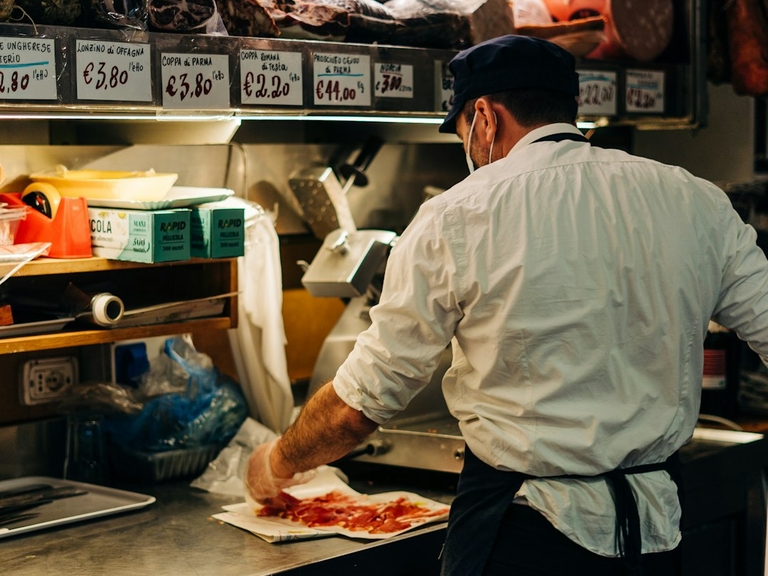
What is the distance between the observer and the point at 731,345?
2777 mm

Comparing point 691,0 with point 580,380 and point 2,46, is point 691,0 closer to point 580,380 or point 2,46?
point 580,380

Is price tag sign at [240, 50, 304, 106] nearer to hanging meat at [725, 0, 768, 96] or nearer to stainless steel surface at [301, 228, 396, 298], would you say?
stainless steel surface at [301, 228, 396, 298]

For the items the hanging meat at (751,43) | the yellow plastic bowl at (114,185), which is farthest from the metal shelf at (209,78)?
the hanging meat at (751,43)

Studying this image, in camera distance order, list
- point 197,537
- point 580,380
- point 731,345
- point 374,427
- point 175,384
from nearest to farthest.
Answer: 1. point 580,380
2. point 374,427
3. point 197,537
4. point 175,384
5. point 731,345

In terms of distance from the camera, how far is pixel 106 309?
6.40 feet

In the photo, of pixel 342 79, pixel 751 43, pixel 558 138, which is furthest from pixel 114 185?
pixel 751 43

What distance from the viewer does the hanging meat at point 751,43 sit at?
2947mm

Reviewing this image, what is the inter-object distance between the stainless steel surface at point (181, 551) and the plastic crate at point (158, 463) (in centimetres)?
A: 23

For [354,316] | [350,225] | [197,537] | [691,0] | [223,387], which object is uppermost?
[691,0]

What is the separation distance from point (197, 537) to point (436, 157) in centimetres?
154

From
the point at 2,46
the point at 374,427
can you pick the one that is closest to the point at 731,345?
the point at 374,427

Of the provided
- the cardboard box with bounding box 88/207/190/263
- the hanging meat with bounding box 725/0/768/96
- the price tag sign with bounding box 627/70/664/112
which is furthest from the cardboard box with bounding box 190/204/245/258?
the hanging meat with bounding box 725/0/768/96

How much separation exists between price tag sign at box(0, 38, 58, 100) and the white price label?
0.86 m

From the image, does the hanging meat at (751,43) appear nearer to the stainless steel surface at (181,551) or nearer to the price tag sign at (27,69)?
the stainless steel surface at (181,551)
